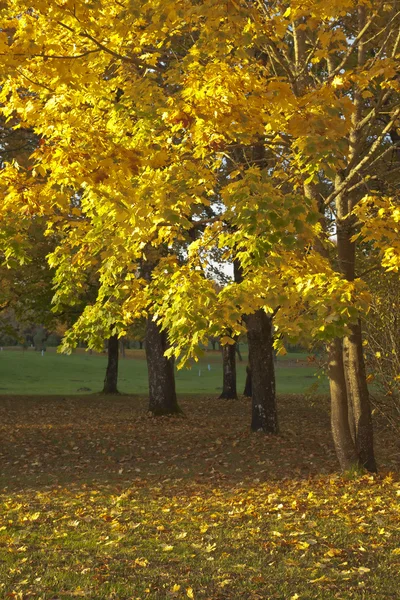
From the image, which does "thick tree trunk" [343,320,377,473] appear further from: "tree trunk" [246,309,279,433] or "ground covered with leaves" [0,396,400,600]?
"tree trunk" [246,309,279,433]

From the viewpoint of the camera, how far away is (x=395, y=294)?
1216 cm

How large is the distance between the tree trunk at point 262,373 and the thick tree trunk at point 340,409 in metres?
5.19

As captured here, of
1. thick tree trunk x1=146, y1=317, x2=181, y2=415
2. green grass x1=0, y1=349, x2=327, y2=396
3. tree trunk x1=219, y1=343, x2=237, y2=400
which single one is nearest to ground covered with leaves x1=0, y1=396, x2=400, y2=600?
→ thick tree trunk x1=146, y1=317, x2=181, y2=415

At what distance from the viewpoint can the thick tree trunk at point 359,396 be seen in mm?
11039

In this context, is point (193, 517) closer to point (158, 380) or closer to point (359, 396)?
point (359, 396)

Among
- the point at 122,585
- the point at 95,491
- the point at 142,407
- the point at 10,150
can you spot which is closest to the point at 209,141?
the point at 122,585

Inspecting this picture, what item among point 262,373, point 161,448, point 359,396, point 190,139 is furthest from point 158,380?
point 190,139

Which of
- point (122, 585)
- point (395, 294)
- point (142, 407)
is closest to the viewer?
point (122, 585)

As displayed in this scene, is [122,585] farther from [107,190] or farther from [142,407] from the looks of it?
[142,407]

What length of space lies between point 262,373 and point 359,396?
17.9ft

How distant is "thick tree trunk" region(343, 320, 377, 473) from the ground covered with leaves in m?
0.43

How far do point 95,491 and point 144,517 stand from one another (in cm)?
237

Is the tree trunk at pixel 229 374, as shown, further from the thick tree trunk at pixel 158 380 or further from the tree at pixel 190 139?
the tree at pixel 190 139

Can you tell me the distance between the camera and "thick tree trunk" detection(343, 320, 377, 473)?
11.0 meters
